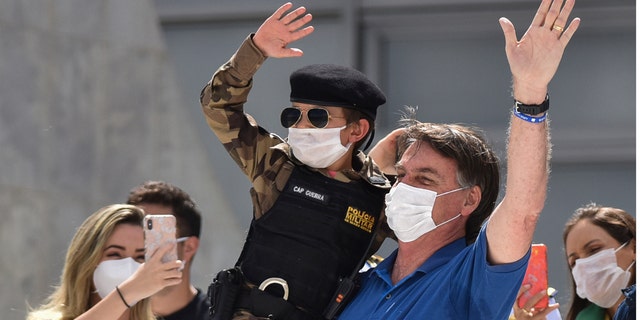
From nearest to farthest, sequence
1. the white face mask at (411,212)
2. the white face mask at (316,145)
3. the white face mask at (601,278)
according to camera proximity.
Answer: the white face mask at (411,212), the white face mask at (316,145), the white face mask at (601,278)

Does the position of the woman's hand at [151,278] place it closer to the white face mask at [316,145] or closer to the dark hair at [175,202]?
the white face mask at [316,145]

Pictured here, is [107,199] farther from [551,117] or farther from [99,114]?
[551,117]

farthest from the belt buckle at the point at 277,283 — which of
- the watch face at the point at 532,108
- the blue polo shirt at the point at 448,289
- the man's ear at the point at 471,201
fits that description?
the watch face at the point at 532,108

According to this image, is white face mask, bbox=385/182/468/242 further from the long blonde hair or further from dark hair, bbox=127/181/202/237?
dark hair, bbox=127/181/202/237

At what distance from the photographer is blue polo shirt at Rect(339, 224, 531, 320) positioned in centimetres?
357

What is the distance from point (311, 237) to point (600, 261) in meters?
1.37

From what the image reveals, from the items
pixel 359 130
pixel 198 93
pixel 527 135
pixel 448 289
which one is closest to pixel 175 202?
pixel 359 130

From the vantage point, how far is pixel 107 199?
26.5 feet

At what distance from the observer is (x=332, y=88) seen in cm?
434

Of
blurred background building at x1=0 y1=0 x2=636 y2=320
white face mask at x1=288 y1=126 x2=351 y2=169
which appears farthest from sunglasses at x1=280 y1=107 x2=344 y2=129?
blurred background building at x1=0 y1=0 x2=636 y2=320

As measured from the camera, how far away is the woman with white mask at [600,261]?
16.3 ft

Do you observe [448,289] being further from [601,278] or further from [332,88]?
[601,278]

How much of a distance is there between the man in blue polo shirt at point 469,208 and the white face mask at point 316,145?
9.2 inches

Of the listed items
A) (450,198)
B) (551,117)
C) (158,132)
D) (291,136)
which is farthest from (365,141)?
(158,132)
